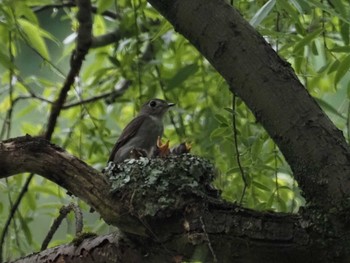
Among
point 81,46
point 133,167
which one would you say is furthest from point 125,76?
point 133,167

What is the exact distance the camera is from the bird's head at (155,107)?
3.34 metres

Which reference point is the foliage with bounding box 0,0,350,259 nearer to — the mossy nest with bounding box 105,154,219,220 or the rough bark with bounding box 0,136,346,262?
the mossy nest with bounding box 105,154,219,220

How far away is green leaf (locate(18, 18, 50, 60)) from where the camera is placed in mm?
2697

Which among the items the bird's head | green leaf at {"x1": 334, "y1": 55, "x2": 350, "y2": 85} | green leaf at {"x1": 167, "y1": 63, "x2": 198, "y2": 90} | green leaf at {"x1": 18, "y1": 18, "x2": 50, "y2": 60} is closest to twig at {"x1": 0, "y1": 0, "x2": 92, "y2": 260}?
green leaf at {"x1": 18, "y1": 18, "x2": 50, "y2": 60}

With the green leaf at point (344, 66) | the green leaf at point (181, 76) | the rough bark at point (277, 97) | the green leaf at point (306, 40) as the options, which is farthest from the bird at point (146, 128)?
the rough bark at point (277, 97)

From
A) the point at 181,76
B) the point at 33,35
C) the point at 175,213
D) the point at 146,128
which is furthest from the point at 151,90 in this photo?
the point at 175,213

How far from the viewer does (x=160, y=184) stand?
5.90 ft

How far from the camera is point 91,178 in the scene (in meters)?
1.81

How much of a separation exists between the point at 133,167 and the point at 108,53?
1540 millimetres

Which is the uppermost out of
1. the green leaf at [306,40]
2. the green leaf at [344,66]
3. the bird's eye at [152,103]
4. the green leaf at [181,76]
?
the bird's eye at [152,103]

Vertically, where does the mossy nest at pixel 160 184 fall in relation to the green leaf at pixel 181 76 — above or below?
below

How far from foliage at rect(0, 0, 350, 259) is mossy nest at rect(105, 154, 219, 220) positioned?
1.12ft

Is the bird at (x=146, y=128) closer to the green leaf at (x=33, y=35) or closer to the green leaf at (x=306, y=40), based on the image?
the green leaf at (x=33, y=35)

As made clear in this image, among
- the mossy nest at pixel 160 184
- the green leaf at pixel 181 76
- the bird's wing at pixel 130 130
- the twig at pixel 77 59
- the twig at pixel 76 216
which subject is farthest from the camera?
the bird's wing at pixel 130 130
